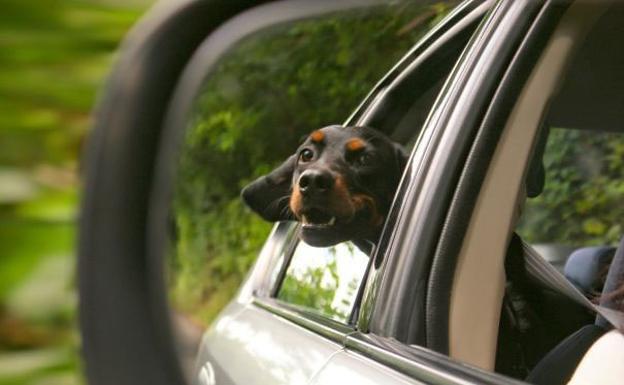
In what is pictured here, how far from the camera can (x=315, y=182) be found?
168 cm

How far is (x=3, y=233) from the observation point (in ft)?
7.57

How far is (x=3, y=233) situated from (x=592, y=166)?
4.18 ft

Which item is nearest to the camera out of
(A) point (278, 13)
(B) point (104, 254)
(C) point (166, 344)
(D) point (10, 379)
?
(B) point (104, 254)

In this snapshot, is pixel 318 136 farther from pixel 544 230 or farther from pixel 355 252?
pixel 544 230

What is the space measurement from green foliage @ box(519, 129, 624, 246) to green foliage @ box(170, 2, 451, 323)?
286 millimetres

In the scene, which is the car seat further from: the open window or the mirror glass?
the mirror glass

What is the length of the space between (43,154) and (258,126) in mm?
761

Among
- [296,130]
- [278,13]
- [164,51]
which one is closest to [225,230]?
[296,130]

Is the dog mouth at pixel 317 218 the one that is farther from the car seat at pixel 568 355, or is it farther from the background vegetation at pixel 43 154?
the background vegetation at pixel 43 154

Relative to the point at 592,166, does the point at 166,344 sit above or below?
below

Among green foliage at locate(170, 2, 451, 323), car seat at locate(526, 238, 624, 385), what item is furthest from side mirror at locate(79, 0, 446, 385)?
car seat at locate(526, 238, 624, 385)

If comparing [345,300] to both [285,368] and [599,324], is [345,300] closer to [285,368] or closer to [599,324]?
[285,368]

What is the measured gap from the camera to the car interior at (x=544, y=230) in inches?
61.5

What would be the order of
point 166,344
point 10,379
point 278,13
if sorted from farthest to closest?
1. point 10,379
2. point 278,13
3. point 166,344
